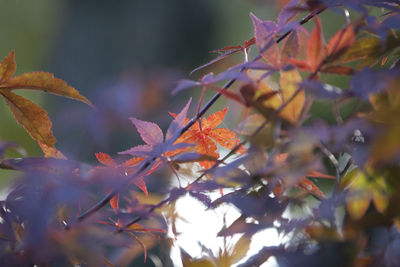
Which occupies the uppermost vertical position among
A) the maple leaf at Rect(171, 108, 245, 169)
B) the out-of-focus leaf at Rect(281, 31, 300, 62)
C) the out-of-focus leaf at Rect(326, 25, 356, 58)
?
the out-of-focus leaf at Rect(326, 25, 356, 58)

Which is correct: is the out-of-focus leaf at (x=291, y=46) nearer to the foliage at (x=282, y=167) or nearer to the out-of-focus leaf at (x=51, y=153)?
the foliage at (x=282, y=167)

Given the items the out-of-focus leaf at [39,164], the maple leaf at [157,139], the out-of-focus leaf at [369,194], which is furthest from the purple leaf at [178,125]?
the out-of-focus leaf at [369,194]

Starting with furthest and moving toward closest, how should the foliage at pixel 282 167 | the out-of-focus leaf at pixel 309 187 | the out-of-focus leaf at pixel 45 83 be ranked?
the out-of-focus leaf at pixel 45 83
the out-of-focus leaf at pixel 309 187
the foliage at pixel 282 167

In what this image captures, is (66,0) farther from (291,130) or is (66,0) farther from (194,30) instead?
(291,130)

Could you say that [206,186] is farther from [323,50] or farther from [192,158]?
[323,50]

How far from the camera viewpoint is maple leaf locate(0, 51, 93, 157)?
531 mm

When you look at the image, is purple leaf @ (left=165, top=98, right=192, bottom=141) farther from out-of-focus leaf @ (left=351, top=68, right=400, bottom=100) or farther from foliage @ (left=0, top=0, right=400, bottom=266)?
out-of-focus leaf @ (left=351, top=68, right=400, bottom=100)

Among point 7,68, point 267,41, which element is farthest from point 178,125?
point 7,68

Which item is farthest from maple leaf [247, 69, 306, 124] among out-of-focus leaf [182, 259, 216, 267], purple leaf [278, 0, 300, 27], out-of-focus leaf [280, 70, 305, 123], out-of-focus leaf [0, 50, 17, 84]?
out-of-focus leaf [0, 50, 17, 84]

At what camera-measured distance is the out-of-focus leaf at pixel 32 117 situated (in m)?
0.53

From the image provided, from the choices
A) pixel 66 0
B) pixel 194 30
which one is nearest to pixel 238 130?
pixel 194 30

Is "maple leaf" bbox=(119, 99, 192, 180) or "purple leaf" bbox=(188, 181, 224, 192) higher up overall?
"maple leaf" bbox=(119, 99, 192, 180)

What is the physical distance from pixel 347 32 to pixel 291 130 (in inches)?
5.2

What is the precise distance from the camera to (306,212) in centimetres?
40
